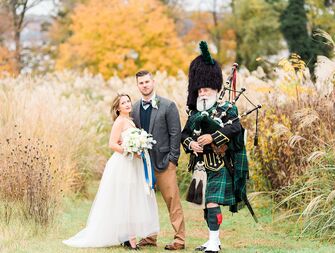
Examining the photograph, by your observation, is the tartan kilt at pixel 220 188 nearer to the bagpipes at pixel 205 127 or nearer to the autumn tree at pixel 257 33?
the bagpipes at pixel 205 127

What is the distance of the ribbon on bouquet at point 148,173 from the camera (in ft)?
24.0

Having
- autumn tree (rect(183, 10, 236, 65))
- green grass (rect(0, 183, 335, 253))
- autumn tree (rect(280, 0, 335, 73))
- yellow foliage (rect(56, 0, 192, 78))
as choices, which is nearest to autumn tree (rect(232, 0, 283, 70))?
autumn tree (rect(183, 10, 236, 65))

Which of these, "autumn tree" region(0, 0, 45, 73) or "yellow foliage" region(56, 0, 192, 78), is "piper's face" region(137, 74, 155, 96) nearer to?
"autumn tree" region(0, 0, 45, 73)

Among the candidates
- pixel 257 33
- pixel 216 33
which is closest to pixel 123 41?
pixel 216 33

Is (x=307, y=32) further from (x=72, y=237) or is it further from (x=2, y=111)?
(x=72, y=237)

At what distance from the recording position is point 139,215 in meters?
7.33

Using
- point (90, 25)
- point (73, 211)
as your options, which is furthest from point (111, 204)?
point (90, 25)

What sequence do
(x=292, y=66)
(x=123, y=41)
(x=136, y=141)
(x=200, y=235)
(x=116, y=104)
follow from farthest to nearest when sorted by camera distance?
(x=123, y=41)
(x=292, y=66)
(x=200, y=235)
(x=116, y=104)
(x=136, y=141)

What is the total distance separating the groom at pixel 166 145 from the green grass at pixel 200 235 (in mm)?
324

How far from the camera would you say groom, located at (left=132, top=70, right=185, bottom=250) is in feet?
24.3

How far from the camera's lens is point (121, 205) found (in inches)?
289

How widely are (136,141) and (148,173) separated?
0.42m

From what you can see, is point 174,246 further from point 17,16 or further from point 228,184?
point 17,16

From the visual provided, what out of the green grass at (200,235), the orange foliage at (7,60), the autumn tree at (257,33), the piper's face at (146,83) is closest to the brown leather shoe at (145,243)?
the green grass at (200,235)
